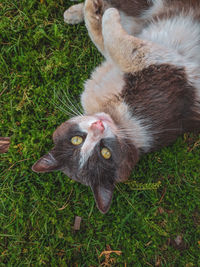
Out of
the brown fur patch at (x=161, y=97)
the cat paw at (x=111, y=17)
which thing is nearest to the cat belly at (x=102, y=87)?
the brown fur patch at (x=161, y=97)

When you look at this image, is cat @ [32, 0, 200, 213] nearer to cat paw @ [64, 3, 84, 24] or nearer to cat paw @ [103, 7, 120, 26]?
cat paw @ [103, 7, 120, 26]

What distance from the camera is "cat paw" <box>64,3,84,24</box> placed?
9.69ft

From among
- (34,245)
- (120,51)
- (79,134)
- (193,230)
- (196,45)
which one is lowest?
(193,230)

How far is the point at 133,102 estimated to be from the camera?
2277 mm

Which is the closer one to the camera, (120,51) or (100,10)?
(120,51)

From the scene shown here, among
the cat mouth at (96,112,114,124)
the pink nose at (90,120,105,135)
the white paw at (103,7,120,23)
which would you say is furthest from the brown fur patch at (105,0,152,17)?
the pink nose at (90,120,105,135)

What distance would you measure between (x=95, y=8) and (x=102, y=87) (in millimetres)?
880

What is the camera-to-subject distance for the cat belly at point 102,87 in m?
2.38

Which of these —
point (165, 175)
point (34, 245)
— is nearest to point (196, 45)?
point (165, 175)

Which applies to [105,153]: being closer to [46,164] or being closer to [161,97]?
[46,164]

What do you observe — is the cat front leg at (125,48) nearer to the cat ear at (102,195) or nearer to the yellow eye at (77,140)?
the yellow eye at (77,140)

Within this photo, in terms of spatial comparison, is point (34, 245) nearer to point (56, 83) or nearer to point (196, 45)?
point (56, 83)

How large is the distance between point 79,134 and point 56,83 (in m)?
1.21

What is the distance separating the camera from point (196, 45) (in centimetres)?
235
